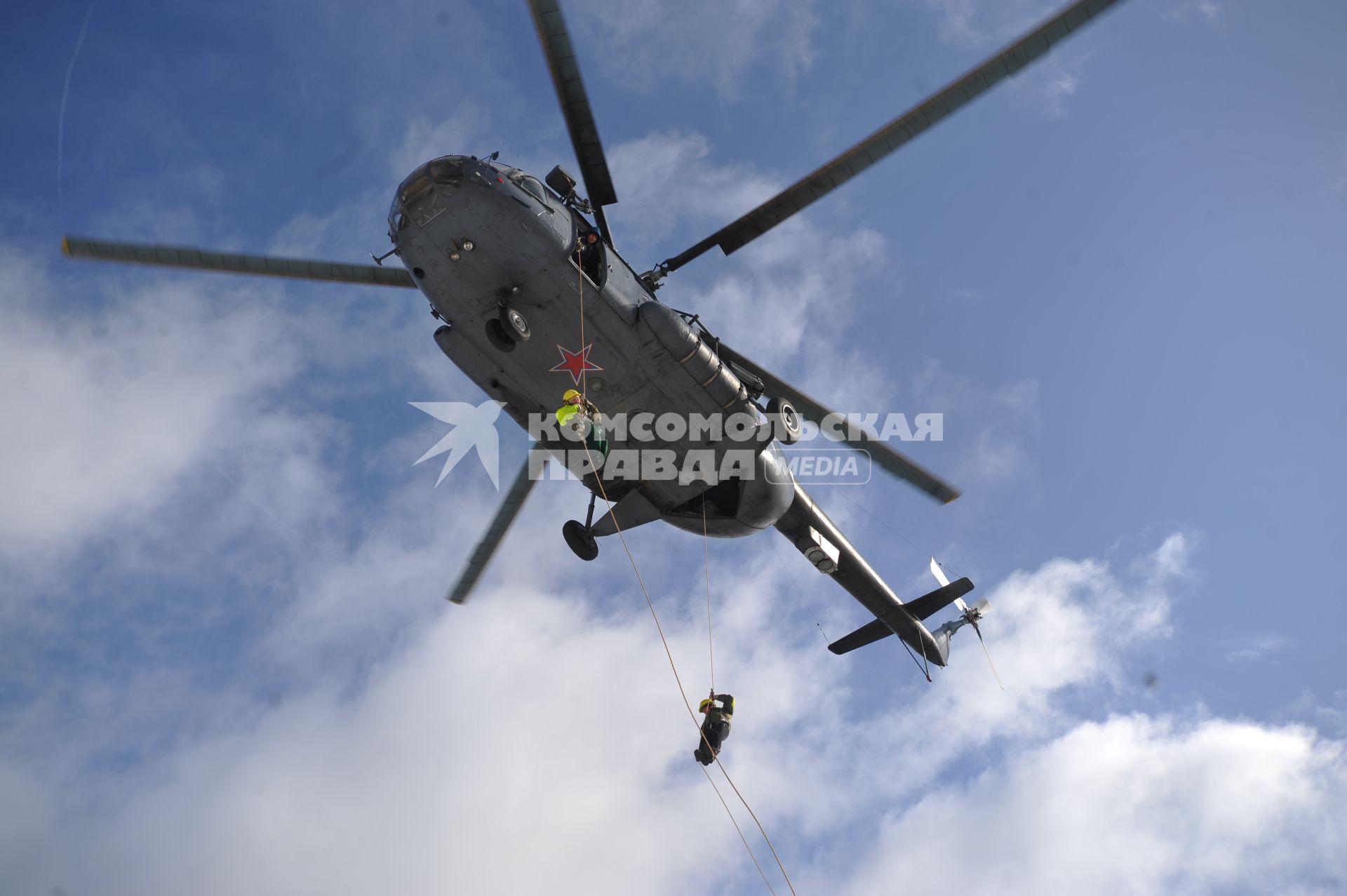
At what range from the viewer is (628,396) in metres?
16.8

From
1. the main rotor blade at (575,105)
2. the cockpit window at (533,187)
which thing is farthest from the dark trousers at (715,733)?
the cockpit window at (533,187)

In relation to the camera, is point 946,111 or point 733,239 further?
point 733,239

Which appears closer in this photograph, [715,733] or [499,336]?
[499,336]

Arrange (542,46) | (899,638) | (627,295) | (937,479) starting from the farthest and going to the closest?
1. (899,638)
2. (937,479)
3. (627,295)
4. (542,46)

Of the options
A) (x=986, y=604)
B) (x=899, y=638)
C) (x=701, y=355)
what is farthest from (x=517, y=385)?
(x=986, y=604)

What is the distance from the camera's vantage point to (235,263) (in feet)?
48.2

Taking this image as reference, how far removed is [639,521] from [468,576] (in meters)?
3.60

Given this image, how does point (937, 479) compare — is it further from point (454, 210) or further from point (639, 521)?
point (454, 210)

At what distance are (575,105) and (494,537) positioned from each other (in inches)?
331

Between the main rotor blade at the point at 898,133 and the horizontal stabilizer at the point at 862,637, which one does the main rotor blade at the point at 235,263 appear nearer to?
the main rotor blade at the point at 898,133

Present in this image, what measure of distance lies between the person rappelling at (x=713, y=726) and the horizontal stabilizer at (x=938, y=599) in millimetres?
7443

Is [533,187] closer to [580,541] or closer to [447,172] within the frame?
[447,172]

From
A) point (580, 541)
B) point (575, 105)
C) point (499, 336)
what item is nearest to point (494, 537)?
point (580, 541)

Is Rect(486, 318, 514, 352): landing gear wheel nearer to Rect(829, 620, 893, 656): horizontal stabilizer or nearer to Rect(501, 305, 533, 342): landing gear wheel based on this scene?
Rect(501, 305, 533, 342): landing gear wheel
